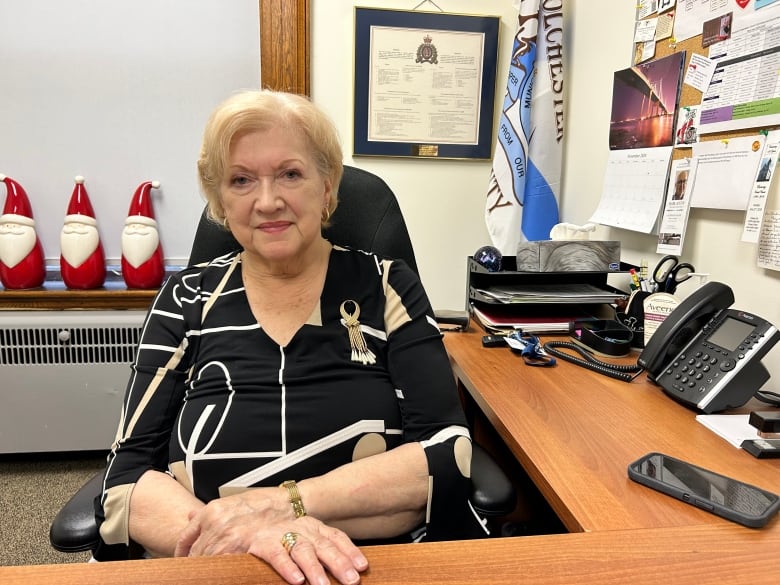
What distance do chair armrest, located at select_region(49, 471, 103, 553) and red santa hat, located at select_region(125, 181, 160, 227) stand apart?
141 centimetres

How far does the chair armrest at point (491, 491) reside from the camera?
94cm

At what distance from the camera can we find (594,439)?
0.94 meters

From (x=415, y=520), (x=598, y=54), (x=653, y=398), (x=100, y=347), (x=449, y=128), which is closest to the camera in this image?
(x=415, y=520)

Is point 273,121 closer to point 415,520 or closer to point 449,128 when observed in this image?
point 415,520

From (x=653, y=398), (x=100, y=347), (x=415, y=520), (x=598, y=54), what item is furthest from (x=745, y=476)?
(x=100, y=347)

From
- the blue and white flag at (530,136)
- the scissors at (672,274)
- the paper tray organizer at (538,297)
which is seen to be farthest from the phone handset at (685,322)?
the blue and white flag at (530,136)

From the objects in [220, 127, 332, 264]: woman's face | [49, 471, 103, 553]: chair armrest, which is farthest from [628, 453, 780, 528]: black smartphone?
[49, 471, 103, 553]: chair armrest

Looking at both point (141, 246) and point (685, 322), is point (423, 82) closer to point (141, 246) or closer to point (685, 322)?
point (141, 246)

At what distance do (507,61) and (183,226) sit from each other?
4.85ft

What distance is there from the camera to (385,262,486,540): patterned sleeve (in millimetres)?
965

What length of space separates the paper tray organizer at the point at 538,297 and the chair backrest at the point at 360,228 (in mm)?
328

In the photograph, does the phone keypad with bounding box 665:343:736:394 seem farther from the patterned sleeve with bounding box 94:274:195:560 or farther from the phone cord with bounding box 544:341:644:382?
the patterned sleeve with bounding box 94:274:195:560

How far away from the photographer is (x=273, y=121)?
3.48ft

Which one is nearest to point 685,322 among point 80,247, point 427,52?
point 427,52
